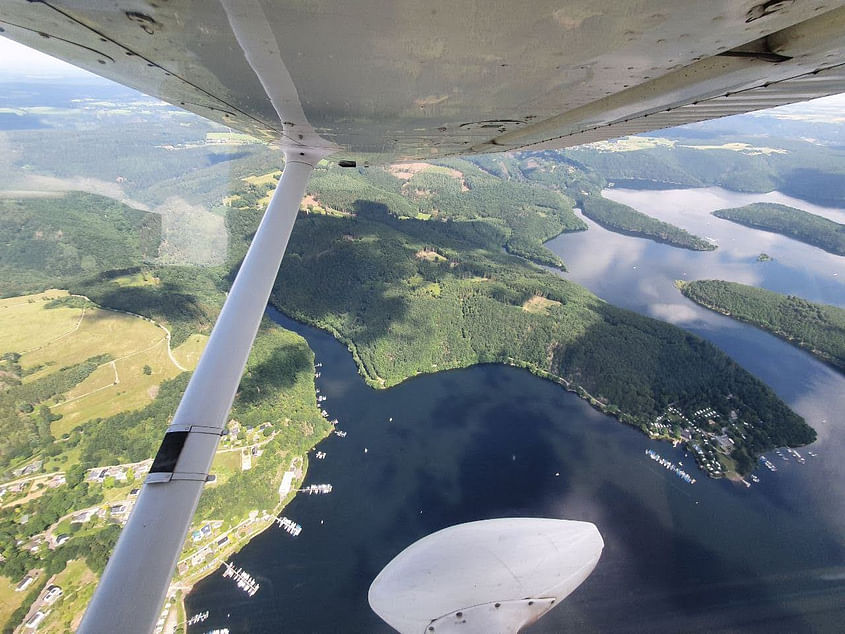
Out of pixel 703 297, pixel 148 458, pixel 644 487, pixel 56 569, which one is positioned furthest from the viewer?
pixel 703 297

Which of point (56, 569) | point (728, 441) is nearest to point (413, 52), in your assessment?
point (56, 569)

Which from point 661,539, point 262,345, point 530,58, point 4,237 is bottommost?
point 661,539

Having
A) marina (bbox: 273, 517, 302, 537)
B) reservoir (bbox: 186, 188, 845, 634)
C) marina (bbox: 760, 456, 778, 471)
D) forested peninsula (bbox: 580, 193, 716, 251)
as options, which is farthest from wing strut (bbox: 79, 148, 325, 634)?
forested peninsula (bbox: 580, 193, 716, 251)

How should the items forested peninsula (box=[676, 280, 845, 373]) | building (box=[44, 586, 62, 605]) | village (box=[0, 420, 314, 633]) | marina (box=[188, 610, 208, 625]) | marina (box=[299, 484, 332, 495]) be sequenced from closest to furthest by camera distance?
building (box=[44, 586, 62, 605]) < village (box=[0, 420, 314, 633]) < marina (box=[188, 610, 208, 625]) < marina (box=[299, 484, 332, 495]) < forested peninsula (box=[676, 280, 845, 373])

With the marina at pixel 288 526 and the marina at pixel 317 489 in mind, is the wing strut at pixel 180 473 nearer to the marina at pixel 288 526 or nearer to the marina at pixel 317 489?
the marina at pixel 288 526

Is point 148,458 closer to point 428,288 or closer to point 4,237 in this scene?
point 428,288

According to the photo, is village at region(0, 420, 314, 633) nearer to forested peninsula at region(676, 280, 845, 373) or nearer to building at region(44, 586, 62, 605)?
building at region(44, 586, 62, 605)
